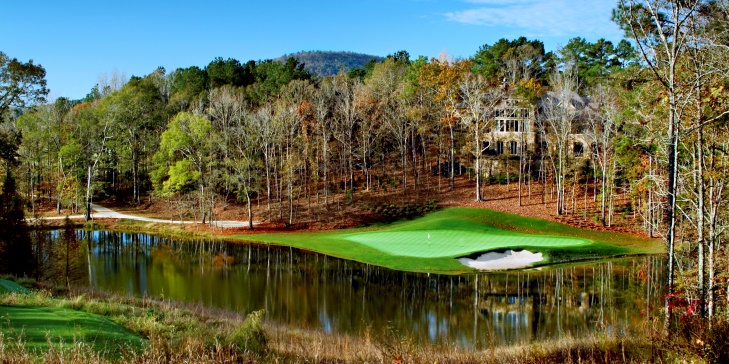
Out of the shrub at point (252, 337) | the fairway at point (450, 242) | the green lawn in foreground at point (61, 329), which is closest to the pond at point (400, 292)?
the fairway at point (450, 242)

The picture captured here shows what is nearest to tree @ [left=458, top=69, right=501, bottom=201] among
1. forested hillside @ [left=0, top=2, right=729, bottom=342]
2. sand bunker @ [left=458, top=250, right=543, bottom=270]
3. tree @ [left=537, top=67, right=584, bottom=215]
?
forested hillside @ [left=0, top=2, right=729, bottom=342]

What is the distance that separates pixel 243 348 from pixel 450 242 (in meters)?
28.0

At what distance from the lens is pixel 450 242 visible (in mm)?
38531

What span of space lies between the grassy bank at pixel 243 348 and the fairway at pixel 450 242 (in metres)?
16.7

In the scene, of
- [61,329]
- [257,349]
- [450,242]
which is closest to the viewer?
[61,329]

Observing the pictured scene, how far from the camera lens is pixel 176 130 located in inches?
2386

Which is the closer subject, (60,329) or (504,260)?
(60,329)

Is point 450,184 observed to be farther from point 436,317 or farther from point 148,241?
point 436,317

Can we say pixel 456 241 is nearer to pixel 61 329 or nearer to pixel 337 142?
pixel 61 329

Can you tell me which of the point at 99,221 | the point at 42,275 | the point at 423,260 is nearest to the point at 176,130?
the point at 99,221

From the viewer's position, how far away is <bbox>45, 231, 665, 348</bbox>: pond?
21.5 metres

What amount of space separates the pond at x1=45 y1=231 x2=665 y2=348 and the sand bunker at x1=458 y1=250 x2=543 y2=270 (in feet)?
4.90

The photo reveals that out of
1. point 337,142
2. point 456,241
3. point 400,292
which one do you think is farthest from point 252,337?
point 337,142

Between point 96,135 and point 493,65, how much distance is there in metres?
55.9
